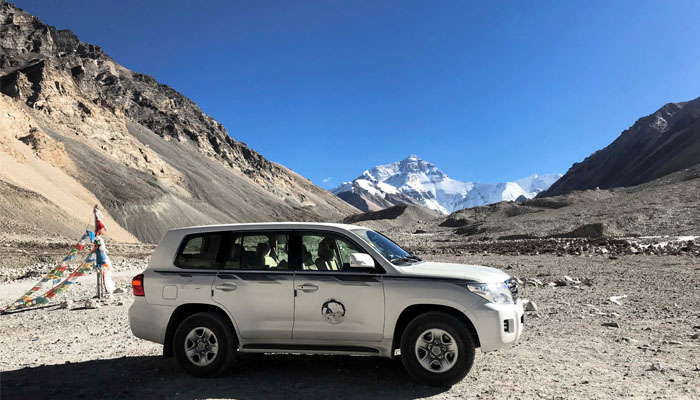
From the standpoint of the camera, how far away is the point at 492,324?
17.4 feet

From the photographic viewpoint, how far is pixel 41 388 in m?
5.75

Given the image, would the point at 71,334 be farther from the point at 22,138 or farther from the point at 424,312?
the point at 22,138

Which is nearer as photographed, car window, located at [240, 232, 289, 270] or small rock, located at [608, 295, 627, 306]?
car window, located at [240, 232, 289, 270]

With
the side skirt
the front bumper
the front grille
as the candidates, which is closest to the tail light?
the side skirt

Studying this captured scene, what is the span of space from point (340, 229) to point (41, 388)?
167 inches

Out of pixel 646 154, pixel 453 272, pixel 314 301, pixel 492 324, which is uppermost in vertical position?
pixel 646 154

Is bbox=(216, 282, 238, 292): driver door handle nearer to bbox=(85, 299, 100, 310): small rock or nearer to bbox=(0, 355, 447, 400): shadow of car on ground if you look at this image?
bbox=(0, 355, 447, 400): shadow of car on ground

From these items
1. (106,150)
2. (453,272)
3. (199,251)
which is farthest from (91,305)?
(106,150)

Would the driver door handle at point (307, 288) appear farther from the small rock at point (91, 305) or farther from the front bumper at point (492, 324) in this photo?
the small rock at point (91, 305)

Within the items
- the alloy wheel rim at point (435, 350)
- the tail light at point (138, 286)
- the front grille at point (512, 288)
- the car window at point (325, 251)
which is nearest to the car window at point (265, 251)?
the car window at point (325, 251)

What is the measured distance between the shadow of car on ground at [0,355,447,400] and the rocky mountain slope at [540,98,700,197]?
4845 inches

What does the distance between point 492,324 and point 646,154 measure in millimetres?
165368

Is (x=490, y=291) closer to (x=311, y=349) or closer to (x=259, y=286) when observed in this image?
(x=311, y=349)

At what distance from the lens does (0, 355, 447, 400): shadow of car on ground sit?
17.8ft
